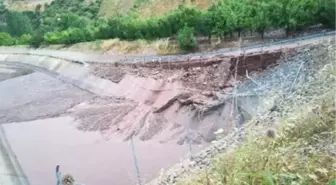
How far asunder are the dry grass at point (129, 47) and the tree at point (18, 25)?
44.0ft

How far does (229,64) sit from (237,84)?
1722mm

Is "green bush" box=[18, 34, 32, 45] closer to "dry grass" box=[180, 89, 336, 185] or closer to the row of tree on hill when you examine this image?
the row of tree on hill

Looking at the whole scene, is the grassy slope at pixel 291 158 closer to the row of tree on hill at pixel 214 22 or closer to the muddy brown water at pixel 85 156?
the muddy brown water at pixel 85 156

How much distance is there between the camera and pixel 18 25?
5050 cm

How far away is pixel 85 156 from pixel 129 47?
14.9 m

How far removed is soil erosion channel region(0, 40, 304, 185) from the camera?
61.1ft

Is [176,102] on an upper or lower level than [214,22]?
lower

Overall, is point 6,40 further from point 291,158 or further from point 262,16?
point 291,158

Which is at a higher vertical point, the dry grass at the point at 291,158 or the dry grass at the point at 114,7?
the dry grass at the point at 291,158

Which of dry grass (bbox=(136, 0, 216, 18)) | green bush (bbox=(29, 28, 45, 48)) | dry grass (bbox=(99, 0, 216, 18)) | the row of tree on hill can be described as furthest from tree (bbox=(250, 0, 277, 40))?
green bush (bbox=(29, 28, 45, 48))

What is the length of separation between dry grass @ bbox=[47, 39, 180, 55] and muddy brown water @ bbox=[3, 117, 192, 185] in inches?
346

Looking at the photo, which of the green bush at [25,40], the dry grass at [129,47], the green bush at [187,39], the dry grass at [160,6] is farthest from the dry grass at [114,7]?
the green bush at [187,39]

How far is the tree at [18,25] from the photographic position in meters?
50.2

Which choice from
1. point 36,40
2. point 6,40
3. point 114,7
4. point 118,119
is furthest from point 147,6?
point 118,119
